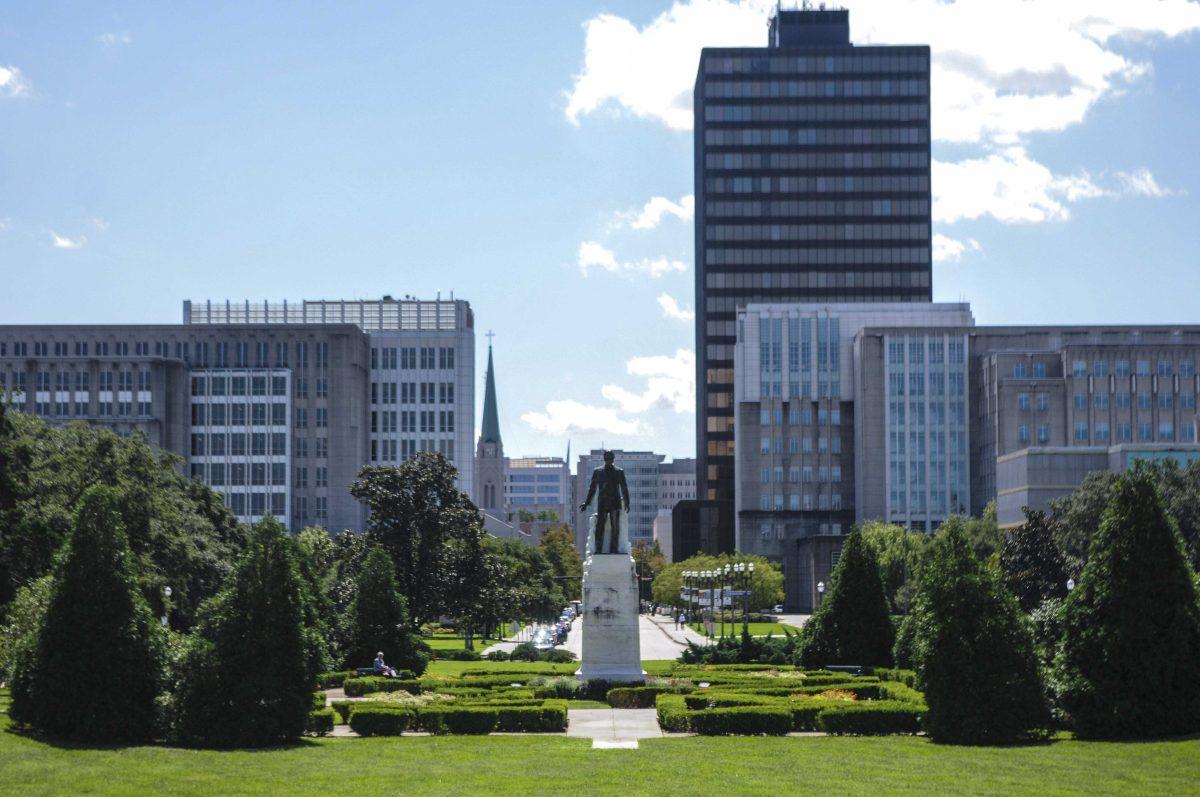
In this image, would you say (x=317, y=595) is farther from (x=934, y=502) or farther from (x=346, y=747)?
(x=934, y=502)

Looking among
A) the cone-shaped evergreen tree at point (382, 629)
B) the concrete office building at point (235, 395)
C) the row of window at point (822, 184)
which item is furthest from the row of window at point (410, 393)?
the cone-shaped evergreen tree at point (382, 629)

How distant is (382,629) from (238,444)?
109 meters

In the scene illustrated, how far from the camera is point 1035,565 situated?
7250cm

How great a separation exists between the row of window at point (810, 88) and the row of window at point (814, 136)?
407 cm

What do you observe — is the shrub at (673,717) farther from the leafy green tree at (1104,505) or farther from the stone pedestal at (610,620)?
the leafy green tree at (1104,505)

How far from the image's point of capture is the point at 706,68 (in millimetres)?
174000

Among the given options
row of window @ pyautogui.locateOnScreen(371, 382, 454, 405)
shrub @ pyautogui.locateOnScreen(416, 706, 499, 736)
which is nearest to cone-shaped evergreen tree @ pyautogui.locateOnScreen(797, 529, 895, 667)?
shrub @ pyautogui.locateOnScreen(416, 706, 499, 736)

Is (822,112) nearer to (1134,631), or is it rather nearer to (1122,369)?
(1122,369)

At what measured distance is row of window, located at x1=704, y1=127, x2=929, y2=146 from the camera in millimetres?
172000

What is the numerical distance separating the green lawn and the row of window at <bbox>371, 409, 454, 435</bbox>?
134217 mm

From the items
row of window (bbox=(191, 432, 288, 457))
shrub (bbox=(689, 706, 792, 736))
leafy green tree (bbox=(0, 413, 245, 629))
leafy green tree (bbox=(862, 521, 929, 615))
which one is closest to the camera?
shrub (bbox=(689, 706, 792, 736))

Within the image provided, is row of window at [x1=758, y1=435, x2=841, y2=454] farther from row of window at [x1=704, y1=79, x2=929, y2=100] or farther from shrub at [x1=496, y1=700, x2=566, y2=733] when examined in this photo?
shrub at [x1=496, y1=700, x2=566, y2=733]

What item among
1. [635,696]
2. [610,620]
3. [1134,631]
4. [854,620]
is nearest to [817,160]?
[854,620]

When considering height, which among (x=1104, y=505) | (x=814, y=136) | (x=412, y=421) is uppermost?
(x=814, y=136)
